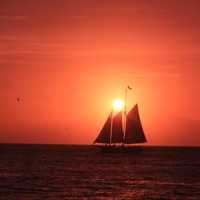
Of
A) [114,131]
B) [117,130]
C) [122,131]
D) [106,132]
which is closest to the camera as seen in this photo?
[117,130]

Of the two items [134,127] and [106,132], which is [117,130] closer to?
[106,132]

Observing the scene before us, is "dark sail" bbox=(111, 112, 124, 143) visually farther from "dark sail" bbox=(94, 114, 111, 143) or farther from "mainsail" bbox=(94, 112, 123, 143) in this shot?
"dark sail" bbox=(94, 114, 111, 143)

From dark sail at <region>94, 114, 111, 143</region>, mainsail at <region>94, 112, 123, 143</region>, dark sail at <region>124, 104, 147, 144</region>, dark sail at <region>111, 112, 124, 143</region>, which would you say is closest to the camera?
dark sail at <region>124, 104, 147, 144</region>

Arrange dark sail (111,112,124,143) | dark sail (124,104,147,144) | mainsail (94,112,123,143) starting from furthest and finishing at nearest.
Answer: mainsail (94,112,123,143), dark sail (111,112,124,143), dark sail (124,104,147,144)

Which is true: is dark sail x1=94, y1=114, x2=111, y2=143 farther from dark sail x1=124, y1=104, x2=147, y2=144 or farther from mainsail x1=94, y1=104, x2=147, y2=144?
dark sail x1=124, y1=104, x2=147, y2=144

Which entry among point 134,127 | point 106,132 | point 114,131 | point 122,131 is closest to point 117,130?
point 114,131

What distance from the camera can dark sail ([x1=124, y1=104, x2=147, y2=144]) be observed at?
161900 mm

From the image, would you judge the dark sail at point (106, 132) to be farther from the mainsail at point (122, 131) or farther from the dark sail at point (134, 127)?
the dark sail at point (134, 127)

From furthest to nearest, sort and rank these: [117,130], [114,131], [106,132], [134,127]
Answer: [106,132] → [114,131] → [117,130] → [134,127]

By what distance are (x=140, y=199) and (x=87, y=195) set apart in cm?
558

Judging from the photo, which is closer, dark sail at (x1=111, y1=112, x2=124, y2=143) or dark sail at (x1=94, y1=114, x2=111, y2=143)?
dark sail at (x1=111, y1=112, x2=124, y2=143)

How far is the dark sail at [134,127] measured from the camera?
162 metres

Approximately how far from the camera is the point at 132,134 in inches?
6437

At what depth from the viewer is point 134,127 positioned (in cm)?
16188
